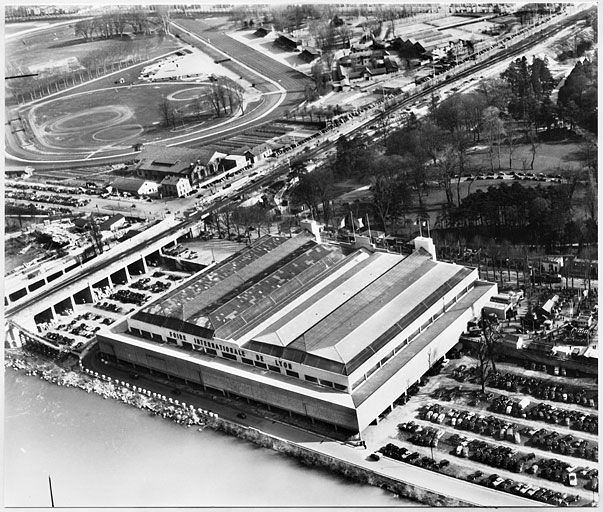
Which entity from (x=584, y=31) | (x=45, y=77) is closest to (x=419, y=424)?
(x=584, y=31)

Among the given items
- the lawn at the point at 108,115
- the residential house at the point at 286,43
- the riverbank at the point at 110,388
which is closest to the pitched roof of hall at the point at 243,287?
the riverbank at the point at 110,388

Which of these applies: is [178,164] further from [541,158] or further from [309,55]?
[309,55]

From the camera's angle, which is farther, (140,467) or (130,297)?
(130,297)

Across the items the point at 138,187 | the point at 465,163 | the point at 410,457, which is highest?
the point at 465,163

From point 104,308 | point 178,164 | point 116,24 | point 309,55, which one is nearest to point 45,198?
point 178,164

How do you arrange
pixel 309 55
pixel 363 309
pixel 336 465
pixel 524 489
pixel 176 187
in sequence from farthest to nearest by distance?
pixel 309 55
pixel 176 187
pixel 363 309
pixel 336 465
pixel 524 489

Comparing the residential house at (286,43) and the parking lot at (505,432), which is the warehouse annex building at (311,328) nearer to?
the parking lot at (505,432)

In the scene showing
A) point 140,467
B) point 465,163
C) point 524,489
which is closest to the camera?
point 524,489

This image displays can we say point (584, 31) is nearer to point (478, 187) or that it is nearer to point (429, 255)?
point (478, 187)
